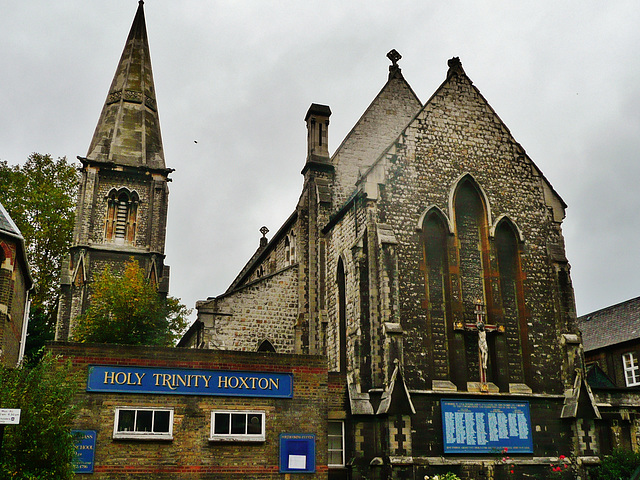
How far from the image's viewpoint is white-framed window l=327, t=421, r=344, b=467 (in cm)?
1853

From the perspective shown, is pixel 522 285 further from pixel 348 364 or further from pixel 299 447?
pixel 299 447

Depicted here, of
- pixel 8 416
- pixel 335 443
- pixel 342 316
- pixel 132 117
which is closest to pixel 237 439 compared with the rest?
pixel 335 443

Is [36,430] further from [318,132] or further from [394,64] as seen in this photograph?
[394,64]

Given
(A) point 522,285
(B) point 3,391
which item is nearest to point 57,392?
(B) point 3,391

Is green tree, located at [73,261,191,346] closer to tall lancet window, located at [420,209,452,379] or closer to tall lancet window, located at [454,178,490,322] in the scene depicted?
tall lancet window, located at [420,209,452,379]

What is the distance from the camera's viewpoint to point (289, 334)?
2606 cm

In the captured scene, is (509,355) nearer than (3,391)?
No

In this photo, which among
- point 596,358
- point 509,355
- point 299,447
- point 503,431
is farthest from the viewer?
point 596,358

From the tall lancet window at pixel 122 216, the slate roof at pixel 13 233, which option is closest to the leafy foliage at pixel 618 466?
the slate roof at pixel 13 233

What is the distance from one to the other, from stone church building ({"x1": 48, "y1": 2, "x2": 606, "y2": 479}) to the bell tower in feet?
32.3

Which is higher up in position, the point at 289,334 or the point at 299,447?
the point at 289,334

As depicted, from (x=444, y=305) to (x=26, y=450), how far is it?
44.6 ft

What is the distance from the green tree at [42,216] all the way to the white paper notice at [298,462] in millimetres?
23169

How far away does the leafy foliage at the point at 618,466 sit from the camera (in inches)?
780
